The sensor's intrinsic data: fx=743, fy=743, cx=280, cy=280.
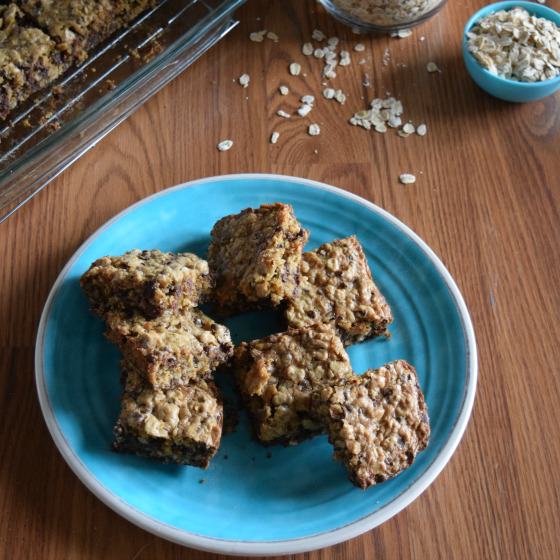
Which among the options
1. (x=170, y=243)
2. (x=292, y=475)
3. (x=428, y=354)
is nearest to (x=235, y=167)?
(x=170, y=243)

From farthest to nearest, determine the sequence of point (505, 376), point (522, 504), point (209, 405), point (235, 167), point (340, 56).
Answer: point (340, 56) → point (235, 167) → point (505, 376) → point (522, 504) → point (209, 405)

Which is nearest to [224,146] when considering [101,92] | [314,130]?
[314,130]

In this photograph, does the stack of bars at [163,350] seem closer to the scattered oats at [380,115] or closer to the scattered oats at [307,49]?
the scattered oats at [380,115]

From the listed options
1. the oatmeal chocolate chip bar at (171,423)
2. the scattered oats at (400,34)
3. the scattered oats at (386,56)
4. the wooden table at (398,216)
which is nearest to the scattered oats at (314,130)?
the wooden table at (398,216)

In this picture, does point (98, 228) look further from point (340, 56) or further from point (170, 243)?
point (340, 56)

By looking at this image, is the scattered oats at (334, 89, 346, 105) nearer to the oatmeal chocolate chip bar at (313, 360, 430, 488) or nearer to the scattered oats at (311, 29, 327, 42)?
the scattered oats at (311, 29, 327, 42)

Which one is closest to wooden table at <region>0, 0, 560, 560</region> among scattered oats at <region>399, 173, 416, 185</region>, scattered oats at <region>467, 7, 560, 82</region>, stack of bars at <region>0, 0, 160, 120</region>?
scattered oats at <region>399, 173, 416, 185</region>

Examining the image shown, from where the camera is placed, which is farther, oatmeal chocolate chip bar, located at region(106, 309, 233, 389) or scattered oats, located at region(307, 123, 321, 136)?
scattered oats, located at region(307, 123, 321, 136)
